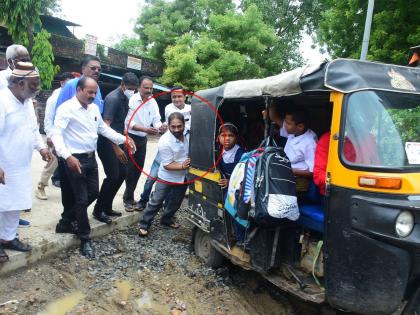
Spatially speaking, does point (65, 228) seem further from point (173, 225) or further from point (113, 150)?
point (173, 225)

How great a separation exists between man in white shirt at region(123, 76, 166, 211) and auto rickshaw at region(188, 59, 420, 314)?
2.69 m

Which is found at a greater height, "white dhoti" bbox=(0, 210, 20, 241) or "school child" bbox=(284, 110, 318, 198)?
"school child" bbox=(284, 110, 318, 198)

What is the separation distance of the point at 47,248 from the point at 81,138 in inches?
50.1

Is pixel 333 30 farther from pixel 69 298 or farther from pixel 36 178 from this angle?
pixel 69 298

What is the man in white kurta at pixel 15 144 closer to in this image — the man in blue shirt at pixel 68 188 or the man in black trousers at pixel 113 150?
the man in blue shirt at pixel 68 188

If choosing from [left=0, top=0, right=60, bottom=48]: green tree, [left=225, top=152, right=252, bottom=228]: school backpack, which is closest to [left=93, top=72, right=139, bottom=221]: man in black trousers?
[left=225, top=152, right=252, bottom=228]: school backpack

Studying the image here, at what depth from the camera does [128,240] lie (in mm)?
5262

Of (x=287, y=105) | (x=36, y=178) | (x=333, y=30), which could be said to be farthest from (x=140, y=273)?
(x=333, y=30)

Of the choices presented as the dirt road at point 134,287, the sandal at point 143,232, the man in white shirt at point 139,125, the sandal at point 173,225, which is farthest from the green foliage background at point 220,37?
the dirt road at point 134,287

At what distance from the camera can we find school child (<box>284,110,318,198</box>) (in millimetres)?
3844

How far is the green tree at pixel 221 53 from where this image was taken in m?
16.2

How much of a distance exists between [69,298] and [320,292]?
2.33 metres

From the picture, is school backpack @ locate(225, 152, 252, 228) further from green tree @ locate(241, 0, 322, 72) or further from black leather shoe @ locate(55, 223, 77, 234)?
green tree @ locate(241, 0, 322, 72)

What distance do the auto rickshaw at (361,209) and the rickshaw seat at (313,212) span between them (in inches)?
0.5
